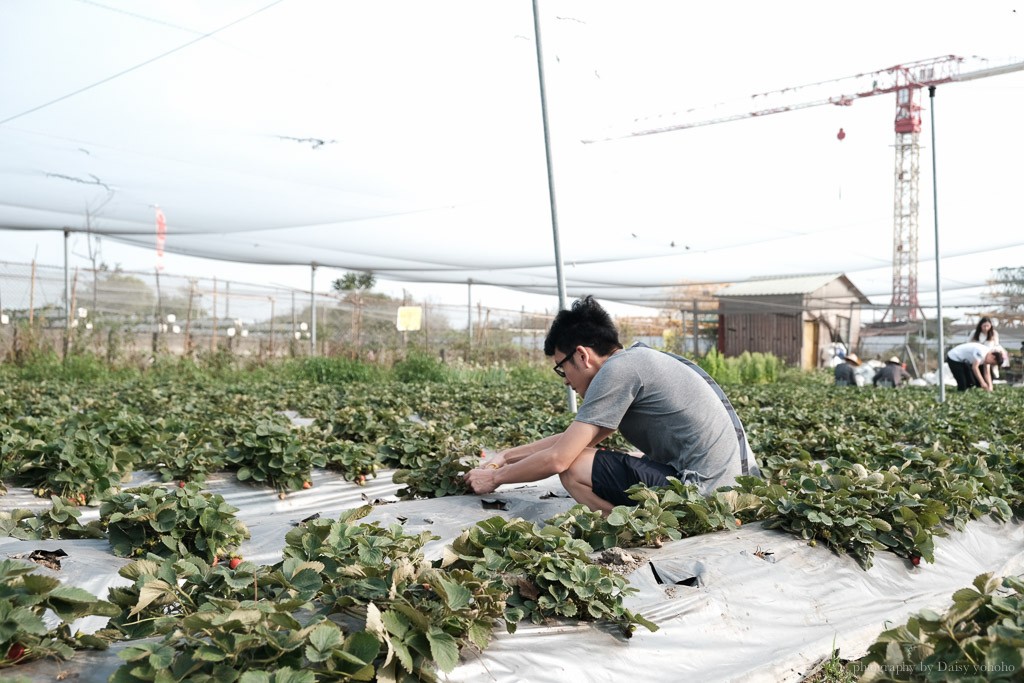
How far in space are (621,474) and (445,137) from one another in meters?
5.46

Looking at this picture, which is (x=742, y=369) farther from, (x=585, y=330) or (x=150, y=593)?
(x=150, y=593)

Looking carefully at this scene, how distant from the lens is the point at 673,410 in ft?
10.2

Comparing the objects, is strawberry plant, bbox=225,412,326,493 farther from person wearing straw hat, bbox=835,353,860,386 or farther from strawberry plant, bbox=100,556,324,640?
person wearing straw hat, bbox=835,353,860,386

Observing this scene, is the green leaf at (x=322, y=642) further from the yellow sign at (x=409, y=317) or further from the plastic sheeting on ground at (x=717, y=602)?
the yellow sign at (x=409, y=317)

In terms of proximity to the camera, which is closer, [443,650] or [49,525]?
[443,650]

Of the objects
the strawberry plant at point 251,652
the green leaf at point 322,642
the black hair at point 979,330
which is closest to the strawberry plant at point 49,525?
the strawberry plant at point 251,652

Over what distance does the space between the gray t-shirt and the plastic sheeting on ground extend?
0.42 m

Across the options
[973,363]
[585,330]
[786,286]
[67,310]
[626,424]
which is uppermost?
[786,286]

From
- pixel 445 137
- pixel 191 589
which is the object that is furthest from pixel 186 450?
pixel 445 137

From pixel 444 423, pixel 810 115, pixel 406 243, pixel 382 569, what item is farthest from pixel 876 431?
pixel 406 243

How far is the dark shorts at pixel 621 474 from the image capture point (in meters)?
3.15

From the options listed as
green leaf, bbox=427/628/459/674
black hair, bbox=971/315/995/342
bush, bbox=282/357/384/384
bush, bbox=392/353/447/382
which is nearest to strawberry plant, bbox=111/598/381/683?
green leaf, bbox=427/628/459/674

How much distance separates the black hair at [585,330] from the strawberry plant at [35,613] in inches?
75.2

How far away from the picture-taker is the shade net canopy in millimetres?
6367
